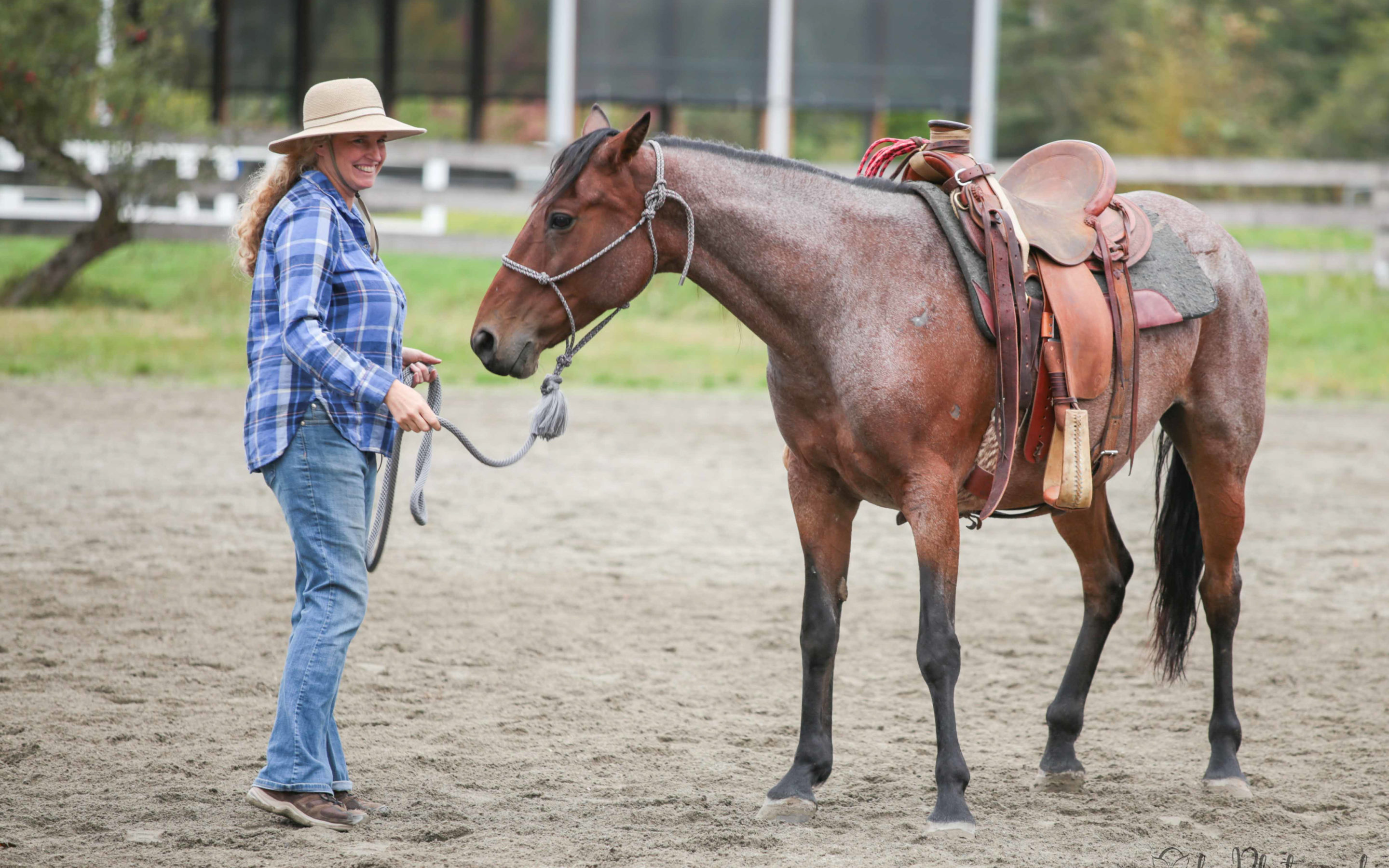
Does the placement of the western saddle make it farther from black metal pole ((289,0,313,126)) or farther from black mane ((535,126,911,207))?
black metal pole ((289,0,313,126))

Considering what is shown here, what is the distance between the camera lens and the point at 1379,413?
34.4 feet

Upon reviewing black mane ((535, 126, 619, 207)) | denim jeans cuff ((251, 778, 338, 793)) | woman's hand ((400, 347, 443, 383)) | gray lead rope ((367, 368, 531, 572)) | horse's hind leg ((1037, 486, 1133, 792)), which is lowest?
denim jeans cuff ((251, 778, 338, 793))

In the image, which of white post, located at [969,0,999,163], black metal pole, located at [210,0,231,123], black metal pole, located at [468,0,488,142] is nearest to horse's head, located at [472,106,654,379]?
white post, located at [969,0,999,163]

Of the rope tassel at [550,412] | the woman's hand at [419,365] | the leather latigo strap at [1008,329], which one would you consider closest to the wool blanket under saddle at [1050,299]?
the leather latigo strap at [1008,329]

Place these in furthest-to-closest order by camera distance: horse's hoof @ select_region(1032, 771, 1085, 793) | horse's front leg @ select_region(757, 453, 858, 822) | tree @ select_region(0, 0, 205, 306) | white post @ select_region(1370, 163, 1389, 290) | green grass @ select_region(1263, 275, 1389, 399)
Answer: white post @ select_region(1370, 163, 1389, 290) → tree @ select_region(0, 0, 205, 306) → green grass @ select_region(1263, 275, 1389, 399) → horse's hoof @ select_region(1032, 771, 1085, 793) → horse's front leg @ select_region(757, 453, 858, 822)

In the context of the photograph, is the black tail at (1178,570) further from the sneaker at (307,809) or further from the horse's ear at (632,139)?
the sneaker at (307,809)

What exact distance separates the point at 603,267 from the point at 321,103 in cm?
81

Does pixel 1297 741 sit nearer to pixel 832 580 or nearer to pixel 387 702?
pixel 832 580

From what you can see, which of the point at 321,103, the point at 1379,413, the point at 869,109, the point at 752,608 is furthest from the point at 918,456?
the point at 869,109

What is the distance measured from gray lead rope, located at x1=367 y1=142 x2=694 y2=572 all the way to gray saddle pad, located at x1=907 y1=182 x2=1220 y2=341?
0.73 meters

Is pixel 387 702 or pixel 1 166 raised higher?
pixel 1 166

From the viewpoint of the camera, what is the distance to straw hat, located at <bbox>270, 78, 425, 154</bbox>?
311 centimetres

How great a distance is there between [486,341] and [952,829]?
5.69 ft
